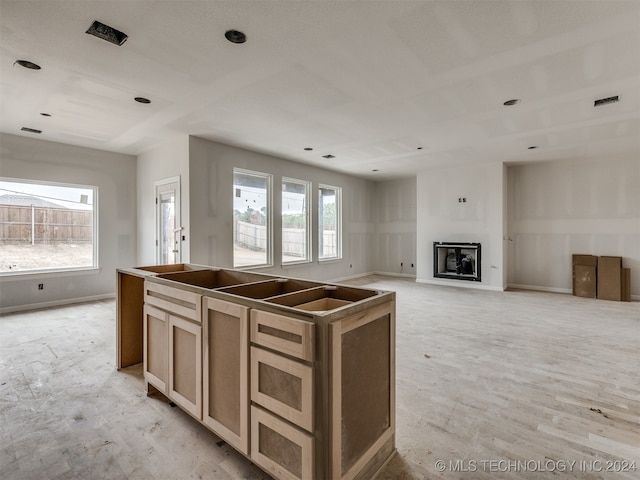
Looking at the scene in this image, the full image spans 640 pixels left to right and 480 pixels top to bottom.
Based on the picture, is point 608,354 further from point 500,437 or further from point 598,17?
point 598,17

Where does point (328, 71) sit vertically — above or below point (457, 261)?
above

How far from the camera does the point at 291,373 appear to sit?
142 centimetres

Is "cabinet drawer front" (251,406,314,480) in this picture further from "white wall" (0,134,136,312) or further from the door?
"white wall" (0,134,136,312)

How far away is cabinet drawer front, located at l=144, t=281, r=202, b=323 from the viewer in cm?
197

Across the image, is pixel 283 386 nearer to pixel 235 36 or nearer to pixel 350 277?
pixel 235 36

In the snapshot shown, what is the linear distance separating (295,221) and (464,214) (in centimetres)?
387

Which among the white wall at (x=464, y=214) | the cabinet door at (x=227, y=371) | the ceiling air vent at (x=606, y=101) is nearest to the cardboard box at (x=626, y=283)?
the white wall at (x=464, y=214)

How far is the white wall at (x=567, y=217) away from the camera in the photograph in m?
6.16

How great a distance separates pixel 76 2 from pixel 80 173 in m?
4.51

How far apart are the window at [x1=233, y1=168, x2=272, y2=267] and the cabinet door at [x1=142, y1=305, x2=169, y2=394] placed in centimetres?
332

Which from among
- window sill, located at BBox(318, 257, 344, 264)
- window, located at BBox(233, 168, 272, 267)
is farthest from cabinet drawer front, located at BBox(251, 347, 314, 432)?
window sill, located at BBox(318, 257, 344, 264)

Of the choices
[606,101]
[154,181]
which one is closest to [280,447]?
[606,101]

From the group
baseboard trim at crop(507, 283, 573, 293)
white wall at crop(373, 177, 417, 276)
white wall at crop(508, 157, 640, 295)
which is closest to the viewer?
white wall at crop(508, 157, 640, 295)

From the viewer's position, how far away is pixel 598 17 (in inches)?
89.7
